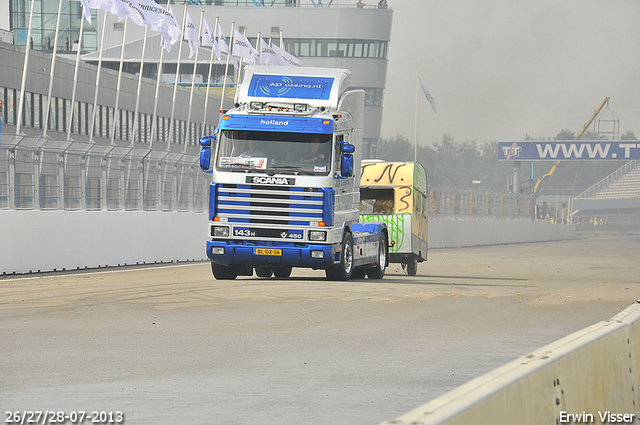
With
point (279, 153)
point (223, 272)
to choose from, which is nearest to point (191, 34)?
point (223, 272)

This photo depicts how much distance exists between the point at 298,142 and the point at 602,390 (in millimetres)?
13207

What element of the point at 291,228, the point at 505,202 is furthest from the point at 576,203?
the point at 291,228

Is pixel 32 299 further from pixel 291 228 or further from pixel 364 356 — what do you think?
pixel 364 356

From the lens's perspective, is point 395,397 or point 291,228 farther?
point 291,228

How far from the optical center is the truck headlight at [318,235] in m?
18.9

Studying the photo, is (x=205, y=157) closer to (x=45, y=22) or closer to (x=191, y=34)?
(x=191, y=34)

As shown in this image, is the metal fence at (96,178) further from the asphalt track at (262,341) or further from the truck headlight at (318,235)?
the truck headlight at (318,235)

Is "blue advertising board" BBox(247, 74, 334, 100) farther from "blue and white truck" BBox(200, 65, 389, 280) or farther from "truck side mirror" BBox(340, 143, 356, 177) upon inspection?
"truck side mirror" BBox(340, 143, 356, 177)

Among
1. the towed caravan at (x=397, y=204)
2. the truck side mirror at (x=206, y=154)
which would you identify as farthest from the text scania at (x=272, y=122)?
the towed caravan at (x=397, y=204)

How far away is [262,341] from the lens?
10.9 meters

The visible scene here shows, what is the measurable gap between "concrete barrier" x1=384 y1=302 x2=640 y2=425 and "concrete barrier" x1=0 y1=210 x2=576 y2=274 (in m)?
15.9

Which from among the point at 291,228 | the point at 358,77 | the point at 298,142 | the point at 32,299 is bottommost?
the point at 32,299

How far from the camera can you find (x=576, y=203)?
13150 cm

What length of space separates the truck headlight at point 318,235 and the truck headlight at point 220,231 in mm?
1565
